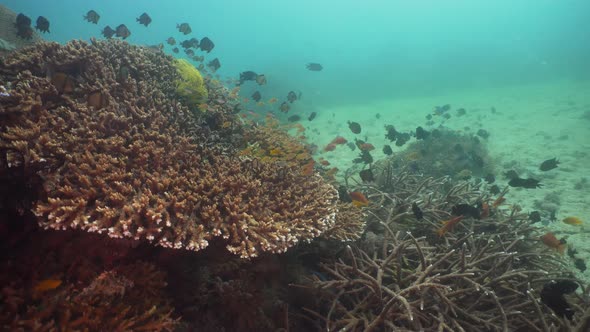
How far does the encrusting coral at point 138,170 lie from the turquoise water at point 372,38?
86.7 feet

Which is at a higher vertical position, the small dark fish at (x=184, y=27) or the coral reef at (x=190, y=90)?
the small dark fish at (x=184, y=27)

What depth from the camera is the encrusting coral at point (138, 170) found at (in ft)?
10.3

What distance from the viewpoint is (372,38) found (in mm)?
136125

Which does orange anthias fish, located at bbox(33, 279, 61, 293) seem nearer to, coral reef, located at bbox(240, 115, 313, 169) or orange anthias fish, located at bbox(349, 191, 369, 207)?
coral reef, located at bbox(240, 115, 313, 169)

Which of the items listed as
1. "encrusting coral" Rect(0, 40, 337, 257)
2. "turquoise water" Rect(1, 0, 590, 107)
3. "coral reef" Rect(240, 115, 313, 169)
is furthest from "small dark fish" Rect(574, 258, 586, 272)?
"turquoise water" Rect(1, 0, 590, 107)

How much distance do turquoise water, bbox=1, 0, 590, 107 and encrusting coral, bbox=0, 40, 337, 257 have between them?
26.4 m

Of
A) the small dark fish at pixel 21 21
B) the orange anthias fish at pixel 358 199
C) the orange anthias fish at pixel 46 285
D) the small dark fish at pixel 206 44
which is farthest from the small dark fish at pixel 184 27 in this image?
the orange anthias fish at pixel 46 285

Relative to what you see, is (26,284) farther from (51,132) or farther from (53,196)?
(51,132)

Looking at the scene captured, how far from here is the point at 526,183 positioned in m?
7.19

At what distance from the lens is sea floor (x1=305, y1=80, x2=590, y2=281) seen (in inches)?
466

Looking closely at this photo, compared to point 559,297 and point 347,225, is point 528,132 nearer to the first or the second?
point 559,297

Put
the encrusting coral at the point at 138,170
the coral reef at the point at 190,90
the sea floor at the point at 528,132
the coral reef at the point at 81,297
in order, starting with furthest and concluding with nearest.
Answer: the sea floor at the point at 528,132, the coral reef at the point at 190,90, the encrusting coral at the point at 138,170, the coral reef at the point at 81,297

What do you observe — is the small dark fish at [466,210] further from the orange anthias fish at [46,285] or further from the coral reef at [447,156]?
the coral reef at [447,156]

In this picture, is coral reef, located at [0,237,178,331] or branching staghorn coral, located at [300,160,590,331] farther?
branching staghorn coral, located at [300,160,590,331]
